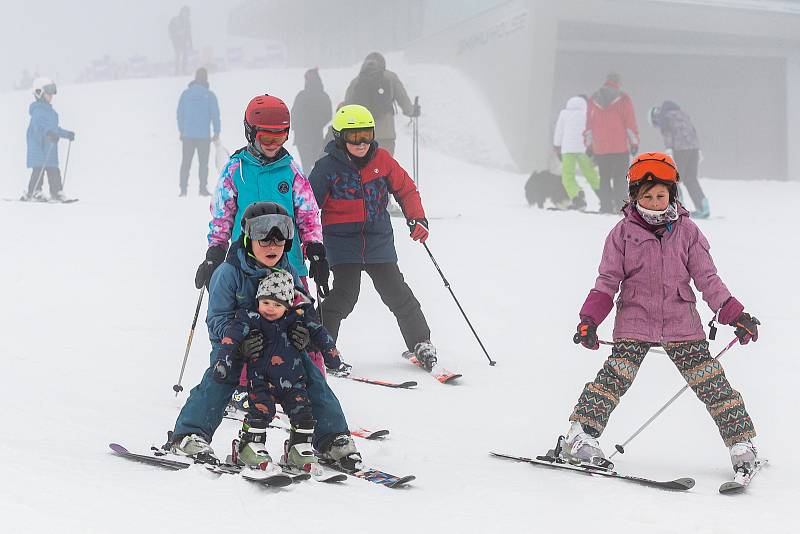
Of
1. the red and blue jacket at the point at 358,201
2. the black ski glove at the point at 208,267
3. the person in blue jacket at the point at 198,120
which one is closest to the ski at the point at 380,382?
the red and blue jacket at the point at 358,201

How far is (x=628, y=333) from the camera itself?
14.6ft

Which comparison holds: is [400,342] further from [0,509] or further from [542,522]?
A: [0,509]

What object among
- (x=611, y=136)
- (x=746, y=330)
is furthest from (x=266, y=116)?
(x=611, y=136)

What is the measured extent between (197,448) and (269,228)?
849mm

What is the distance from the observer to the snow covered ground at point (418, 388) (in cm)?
357

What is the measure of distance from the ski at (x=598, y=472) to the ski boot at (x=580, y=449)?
0.12 feet

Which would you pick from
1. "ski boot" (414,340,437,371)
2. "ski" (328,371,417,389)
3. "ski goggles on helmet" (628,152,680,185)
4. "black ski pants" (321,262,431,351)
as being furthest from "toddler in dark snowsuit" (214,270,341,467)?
"ski boot" (414,340,437,371)

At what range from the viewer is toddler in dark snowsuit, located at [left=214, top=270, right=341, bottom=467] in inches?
152

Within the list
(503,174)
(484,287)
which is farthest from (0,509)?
(503,174)

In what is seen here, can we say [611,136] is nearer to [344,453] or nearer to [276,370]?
[344,453]

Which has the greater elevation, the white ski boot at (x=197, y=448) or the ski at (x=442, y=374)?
the white ski boot at (x=197, y=448)

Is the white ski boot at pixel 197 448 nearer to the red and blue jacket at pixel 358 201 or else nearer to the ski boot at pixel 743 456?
the ski boot at pixel 743 456

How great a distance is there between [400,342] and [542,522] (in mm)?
3974

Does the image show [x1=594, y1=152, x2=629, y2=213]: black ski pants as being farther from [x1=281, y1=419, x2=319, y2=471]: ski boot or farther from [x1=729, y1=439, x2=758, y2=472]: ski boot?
[x1=281, y1=419, x2=319, y2=471]: ski boot
